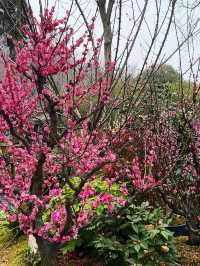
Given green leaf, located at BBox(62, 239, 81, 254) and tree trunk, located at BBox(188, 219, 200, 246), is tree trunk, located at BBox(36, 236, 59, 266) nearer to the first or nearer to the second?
green leaf, located at BBox(62, 239, 81, 254)

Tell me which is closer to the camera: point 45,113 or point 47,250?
point 45,113

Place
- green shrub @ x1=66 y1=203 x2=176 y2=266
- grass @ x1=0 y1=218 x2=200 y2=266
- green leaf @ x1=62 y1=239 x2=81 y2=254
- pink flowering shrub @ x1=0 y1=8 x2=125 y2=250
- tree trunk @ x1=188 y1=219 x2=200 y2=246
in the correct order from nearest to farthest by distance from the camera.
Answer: pink flowering shrub @ x1=0 y1=8 x2=125 y2=250, green shrub @ x1=66 y1=203 x2=176 y2=266, green leaf @ x1=62 y1=239 x2=81 y2=254, grass @ x1=0 y1=218 x2=200 y2=266, tree trunk @ x1=188 y1=219 x2=200 y2=246

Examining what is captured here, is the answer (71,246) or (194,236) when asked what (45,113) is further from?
(194,236)

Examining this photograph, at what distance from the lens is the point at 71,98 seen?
10.5 ft

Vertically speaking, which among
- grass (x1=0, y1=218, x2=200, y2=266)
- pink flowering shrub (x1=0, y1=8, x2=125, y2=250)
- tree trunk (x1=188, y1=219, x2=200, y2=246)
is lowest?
grass (x1=0, y1=218, x2=200, y2=266)

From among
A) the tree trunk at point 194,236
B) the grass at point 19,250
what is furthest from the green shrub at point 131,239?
the tree trunk at point 194,236

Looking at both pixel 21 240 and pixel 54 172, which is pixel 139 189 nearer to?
pixel 54 172

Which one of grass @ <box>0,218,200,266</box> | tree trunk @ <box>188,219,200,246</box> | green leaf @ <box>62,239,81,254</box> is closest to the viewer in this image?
green leaf @ <box>62,239,81,254</box>


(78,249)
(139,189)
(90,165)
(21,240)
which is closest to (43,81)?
(90,165)

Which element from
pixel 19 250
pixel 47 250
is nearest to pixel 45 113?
pixel 47 250

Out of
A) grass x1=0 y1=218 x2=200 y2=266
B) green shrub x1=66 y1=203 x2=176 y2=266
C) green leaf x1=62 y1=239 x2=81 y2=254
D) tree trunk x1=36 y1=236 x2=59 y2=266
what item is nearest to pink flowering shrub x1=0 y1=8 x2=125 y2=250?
tree trunk x1=36 y1=236 x2=59 y2=266

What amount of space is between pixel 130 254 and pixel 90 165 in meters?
1.32

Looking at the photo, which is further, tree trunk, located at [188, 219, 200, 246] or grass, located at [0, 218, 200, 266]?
tree trunk, located at [188, 219, 200, 246]

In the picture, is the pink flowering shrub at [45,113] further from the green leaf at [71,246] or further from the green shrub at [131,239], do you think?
the green leaf at [71,246]
